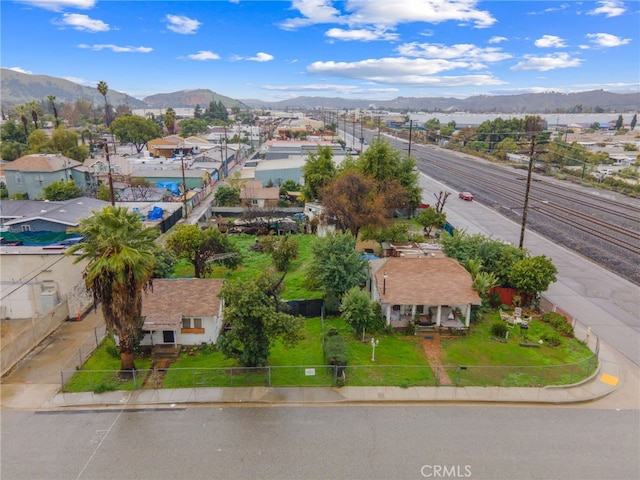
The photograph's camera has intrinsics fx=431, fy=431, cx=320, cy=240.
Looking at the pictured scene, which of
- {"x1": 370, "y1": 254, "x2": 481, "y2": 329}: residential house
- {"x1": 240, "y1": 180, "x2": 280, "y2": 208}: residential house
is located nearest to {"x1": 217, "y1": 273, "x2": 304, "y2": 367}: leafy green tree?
{"x1": 370, "y1": 254, "x2": 481, "y2": 329}: residential house

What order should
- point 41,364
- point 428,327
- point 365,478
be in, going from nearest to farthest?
1. point 365,478
2. point 41,364
3. point 428,327

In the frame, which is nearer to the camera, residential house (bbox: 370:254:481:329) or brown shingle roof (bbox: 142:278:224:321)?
brown shingle roof (bbox: 142:278:224:321)

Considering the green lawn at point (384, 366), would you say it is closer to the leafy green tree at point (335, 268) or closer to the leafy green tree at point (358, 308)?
the leafy green tree at point (358, 308)

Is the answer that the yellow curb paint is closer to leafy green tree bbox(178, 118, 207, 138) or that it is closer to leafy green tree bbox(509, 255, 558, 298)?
leafy green tree bbox(509, 255, 558, 298)

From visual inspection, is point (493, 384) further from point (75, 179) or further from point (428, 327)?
point (75, 179)

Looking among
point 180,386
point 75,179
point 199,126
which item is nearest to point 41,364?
point 180,386

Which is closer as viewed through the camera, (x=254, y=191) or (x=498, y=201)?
(x=254, y=191)
